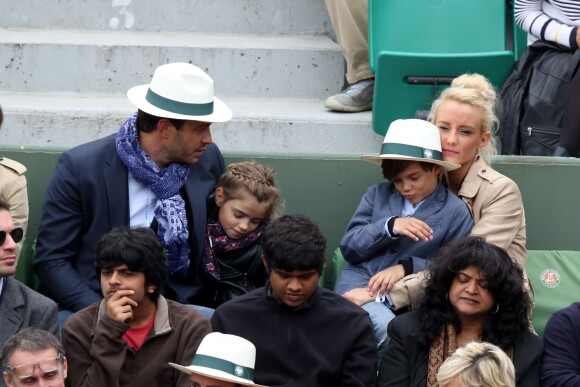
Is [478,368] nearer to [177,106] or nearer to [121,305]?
[121,305]

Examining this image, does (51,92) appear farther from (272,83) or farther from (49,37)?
(272,83)

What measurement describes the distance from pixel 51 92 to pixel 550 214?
307 cm

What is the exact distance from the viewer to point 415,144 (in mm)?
5742

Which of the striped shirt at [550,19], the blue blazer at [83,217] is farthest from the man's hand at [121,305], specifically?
the striped shirt at [550,19]

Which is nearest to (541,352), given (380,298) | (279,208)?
(380,298)

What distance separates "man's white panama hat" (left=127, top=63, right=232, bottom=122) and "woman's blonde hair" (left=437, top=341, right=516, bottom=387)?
1.57 m

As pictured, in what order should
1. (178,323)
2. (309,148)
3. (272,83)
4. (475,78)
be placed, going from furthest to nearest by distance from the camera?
(272,83), (309,148), (475,78), (178,323)

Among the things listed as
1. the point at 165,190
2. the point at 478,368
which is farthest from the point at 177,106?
the point at 478,368

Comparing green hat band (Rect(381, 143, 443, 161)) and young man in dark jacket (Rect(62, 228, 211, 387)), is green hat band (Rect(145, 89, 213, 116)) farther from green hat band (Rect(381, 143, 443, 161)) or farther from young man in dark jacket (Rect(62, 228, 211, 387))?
green hat band (Rect(381, 143, 443, 161))

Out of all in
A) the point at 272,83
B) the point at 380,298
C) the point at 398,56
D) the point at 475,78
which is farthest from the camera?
the point at 272,83

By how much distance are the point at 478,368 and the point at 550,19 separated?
297cm

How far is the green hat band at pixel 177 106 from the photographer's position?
567cm

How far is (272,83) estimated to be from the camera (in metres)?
7.93

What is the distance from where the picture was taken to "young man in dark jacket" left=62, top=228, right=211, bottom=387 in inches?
198
